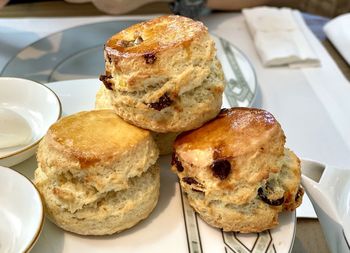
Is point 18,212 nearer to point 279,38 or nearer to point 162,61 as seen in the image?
point 162,61

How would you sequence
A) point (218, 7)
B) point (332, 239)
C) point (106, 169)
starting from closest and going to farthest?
point (106, 169) → point (332, 239) → point (218, 7)

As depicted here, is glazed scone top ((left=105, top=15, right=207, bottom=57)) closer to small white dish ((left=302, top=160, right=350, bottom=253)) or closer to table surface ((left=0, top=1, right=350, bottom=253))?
small white dish ((left=302, top=160, right=350, bottom=253))

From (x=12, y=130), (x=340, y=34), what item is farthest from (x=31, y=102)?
(x=340, y=34)

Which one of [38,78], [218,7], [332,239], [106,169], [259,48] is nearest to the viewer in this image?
[106,169]

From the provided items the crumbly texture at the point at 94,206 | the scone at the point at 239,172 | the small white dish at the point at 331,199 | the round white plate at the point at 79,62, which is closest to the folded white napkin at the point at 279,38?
the round white plate at the point at 79,62

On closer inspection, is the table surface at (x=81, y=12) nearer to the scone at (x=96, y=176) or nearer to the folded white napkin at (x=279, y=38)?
the folded white napkin at (x=279, y=38)

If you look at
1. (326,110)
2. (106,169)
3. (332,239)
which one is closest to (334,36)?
(326,110)

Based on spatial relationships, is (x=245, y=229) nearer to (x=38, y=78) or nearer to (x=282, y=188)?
(x=282, y=188)

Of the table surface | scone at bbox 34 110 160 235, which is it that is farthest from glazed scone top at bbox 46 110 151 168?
the table surface
